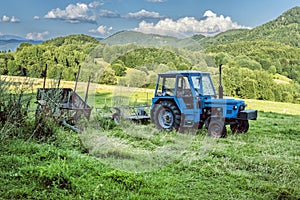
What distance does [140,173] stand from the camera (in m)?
3.25

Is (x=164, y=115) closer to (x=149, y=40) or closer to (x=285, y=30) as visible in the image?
(x=149, y=40)

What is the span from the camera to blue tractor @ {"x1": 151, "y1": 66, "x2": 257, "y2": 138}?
3182 millimetres

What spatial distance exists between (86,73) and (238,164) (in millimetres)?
2231

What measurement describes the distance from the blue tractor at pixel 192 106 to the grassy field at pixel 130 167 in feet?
0.92

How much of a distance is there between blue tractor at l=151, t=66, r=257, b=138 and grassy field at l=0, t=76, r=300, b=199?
0.28 m

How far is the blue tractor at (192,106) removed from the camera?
318 centimetres

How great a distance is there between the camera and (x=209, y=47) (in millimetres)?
3027

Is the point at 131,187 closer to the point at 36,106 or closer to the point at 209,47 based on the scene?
the point at 209,47

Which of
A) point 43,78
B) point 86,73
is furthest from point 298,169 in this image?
point 43,78

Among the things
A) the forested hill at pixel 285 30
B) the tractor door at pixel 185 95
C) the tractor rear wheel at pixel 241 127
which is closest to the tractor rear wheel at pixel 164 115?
the tractor door at pixel 185 95

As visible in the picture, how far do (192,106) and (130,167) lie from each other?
1.35 meters

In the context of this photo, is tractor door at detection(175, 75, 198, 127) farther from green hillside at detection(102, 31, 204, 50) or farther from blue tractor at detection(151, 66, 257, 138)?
green hillside at detection(102, 31, 204, 50)

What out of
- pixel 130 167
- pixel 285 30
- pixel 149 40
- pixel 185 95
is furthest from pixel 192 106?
pixel 285 30

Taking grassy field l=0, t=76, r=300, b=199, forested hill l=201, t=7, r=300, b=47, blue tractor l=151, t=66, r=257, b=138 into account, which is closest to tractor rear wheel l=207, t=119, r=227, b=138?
blue tractor l=151, t=66, r=257, b=138
